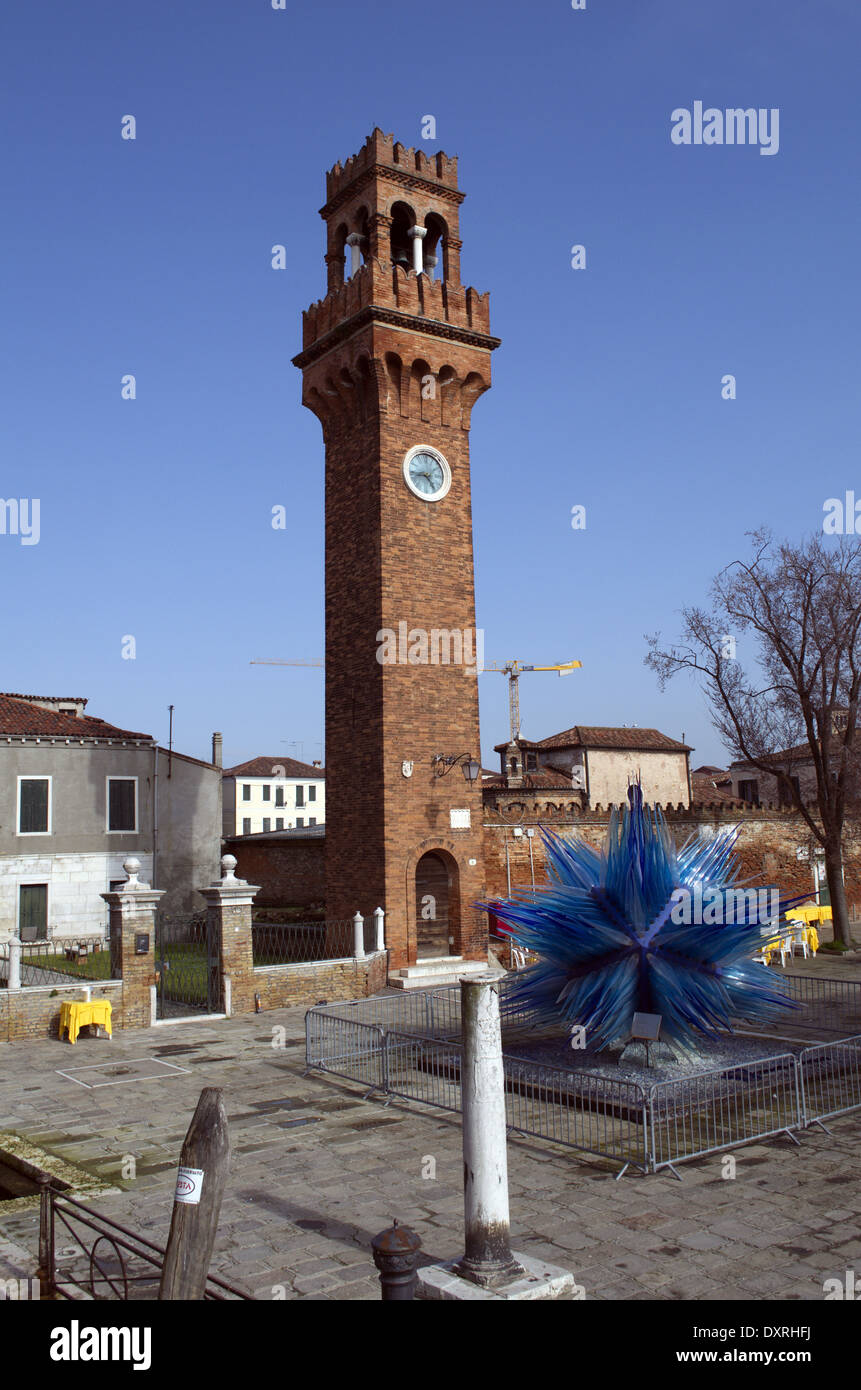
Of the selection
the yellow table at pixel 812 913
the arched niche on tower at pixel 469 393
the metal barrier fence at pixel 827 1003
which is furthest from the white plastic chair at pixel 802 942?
the arched niche on tower at pixel 469 393

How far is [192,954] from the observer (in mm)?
26328

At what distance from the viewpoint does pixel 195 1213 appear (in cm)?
507

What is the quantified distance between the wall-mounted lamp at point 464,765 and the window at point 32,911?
14.0 metres

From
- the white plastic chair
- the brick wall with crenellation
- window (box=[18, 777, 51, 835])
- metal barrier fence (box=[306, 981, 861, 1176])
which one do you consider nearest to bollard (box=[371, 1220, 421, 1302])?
metal barrier fence (box=[306, 981, 861, 1176])

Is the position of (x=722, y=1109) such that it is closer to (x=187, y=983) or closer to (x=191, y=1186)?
(x=191, y=1186)

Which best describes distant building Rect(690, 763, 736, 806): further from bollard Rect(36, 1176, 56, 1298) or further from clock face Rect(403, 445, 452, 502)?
Answer: bollard Rect(36, 1176, 56, 1298)

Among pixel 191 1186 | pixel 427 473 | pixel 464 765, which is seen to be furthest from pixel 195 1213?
pixel 427 473

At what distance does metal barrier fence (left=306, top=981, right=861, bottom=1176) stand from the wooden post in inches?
182

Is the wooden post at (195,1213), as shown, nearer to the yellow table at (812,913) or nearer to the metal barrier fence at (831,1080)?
the metal barrier fence at (831,1080)

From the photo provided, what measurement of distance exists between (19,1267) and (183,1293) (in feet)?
9.18

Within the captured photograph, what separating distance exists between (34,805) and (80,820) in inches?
55.4

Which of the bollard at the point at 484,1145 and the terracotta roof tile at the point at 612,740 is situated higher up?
the terracotta roof tile at the point at 612,740

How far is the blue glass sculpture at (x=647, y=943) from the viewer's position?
11.5m
